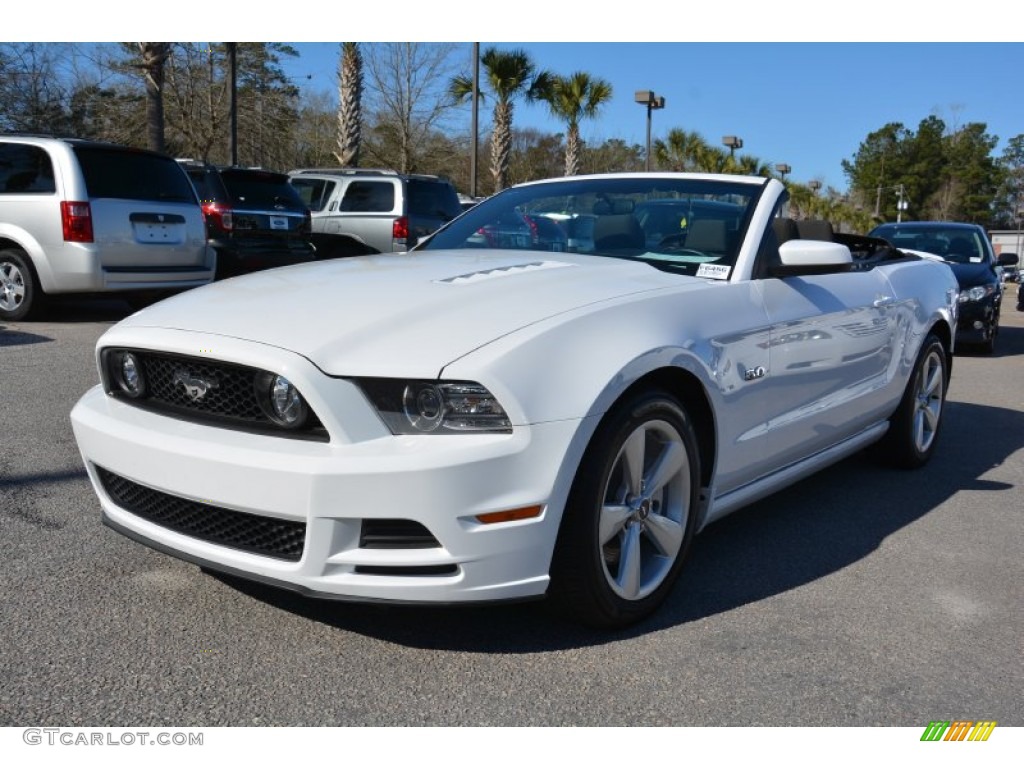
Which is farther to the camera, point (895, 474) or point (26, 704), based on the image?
point (895, 474)

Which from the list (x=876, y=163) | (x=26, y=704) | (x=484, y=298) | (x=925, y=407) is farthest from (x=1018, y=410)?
(x=876, y=163)

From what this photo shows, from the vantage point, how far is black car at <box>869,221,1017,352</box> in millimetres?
10883

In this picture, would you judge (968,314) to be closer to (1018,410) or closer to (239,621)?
(1018,410)

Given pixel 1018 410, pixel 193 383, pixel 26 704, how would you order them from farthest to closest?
pixel 1018 410, pixel 193 383, pixel 26 704

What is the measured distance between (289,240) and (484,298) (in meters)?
8.52

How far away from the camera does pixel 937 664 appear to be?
9.41ft

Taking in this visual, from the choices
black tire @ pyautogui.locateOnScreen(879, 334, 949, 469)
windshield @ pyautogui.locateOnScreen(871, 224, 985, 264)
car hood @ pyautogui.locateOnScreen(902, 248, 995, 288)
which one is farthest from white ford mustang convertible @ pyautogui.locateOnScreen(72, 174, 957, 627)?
windshield @ pyautogui.locateOnScreen(871, 224, 985, 264)

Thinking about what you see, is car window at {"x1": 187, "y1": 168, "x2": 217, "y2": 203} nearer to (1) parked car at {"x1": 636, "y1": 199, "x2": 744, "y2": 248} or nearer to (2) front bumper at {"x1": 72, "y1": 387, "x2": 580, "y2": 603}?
(1) parked car at {"x1": 636, "y1": 199, "x2": 744, "y2": 248}

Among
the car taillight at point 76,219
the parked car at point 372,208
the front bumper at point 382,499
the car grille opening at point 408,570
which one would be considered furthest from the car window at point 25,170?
the car grille opening at point 408,570

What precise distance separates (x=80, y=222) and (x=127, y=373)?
6193 millimetres

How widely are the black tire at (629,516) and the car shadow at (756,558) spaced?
12 centimetres

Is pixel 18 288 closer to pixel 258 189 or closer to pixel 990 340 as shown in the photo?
pixel 258 189

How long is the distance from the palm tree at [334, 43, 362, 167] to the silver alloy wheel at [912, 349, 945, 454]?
2071 cm
